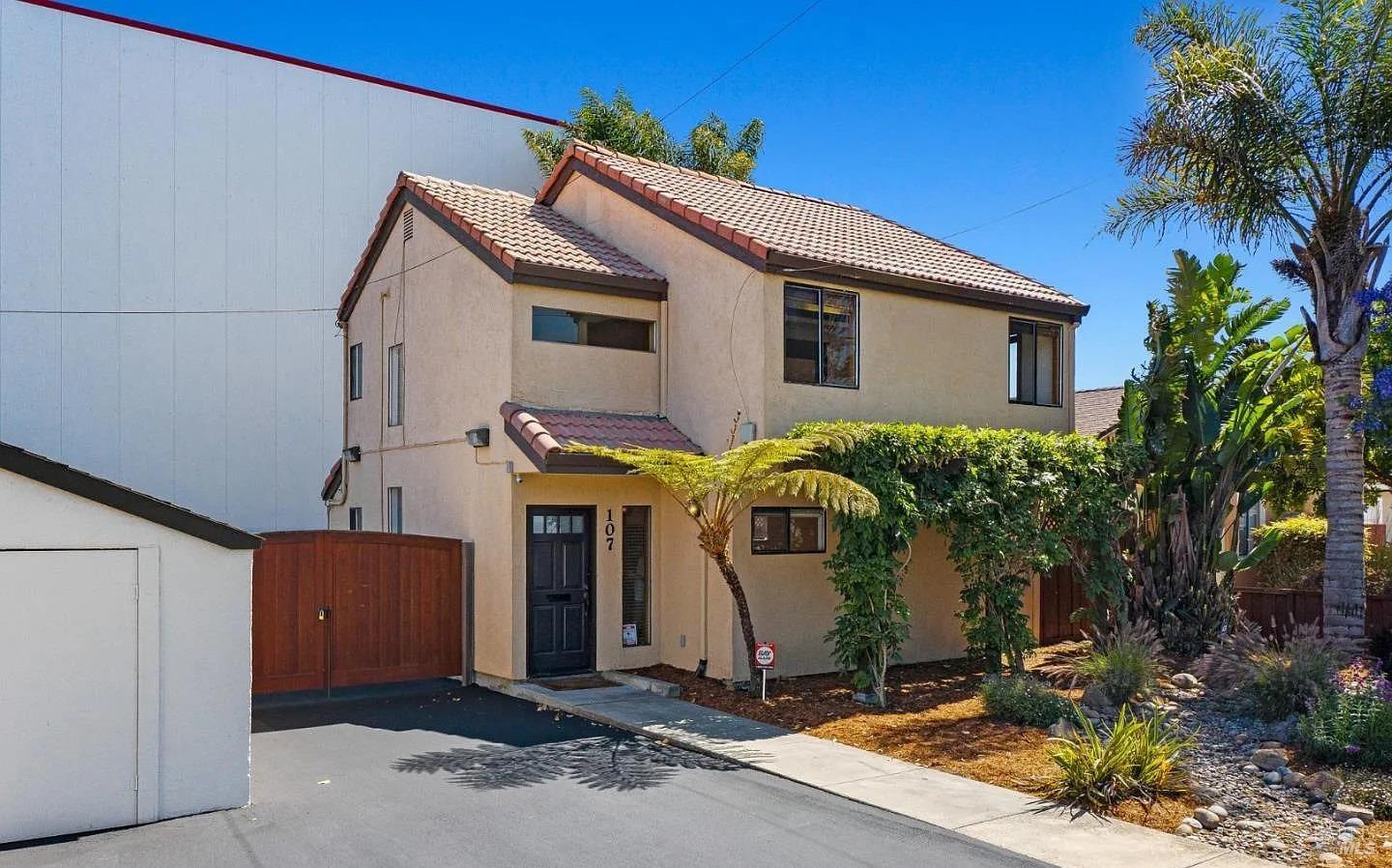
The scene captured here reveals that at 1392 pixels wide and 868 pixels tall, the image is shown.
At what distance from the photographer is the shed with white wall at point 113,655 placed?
7.43m

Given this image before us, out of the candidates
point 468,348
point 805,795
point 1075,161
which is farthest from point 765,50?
point 805,795

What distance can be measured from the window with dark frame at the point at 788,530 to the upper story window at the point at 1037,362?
14.6 ft

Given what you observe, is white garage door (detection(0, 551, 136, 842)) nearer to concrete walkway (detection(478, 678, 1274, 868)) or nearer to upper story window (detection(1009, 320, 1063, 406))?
concrete walkway (detection(478, 678, 1274, 868))

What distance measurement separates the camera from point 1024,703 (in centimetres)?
1100

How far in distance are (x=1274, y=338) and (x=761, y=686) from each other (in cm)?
1015

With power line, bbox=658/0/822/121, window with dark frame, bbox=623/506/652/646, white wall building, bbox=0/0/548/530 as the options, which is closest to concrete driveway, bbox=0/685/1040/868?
window with dark frame, bbox=623/506/652/646

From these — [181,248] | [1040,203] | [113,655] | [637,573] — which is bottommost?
[637,573]

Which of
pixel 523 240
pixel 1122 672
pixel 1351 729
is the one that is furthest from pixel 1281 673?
pixel 523 240

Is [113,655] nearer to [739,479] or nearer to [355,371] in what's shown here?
[739,479]

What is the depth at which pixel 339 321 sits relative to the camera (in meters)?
19.2

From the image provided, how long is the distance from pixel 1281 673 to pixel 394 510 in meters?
12.7

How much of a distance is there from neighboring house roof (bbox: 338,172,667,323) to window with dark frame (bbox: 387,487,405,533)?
4.25 meters

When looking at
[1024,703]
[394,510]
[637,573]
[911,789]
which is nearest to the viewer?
[911,789]

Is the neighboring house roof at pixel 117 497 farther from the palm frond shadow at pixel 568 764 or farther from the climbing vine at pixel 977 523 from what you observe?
the climbing vine at pixel 977 523
